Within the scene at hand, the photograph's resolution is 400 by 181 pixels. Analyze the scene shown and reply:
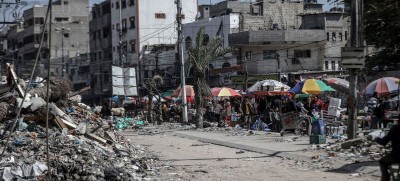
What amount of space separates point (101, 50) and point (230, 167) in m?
68.0

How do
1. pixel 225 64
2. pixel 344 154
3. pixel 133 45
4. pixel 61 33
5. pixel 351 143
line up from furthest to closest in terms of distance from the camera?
pixel 61 33 → pixel 133 45 → pixel 225 64 → pixel 351 143 → pixel 344 154

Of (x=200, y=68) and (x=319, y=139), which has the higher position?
(x=200, y=68)

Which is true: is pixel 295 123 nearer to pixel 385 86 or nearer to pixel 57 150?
pixel 385 86

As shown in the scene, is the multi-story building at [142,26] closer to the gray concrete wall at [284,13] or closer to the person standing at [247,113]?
the gray concrete wall at [284,13]

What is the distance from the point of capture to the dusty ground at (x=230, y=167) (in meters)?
13.1

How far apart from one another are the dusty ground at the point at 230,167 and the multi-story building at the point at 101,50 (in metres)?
59.1

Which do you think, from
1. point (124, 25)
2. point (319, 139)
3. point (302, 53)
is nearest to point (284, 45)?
point (302, 53)

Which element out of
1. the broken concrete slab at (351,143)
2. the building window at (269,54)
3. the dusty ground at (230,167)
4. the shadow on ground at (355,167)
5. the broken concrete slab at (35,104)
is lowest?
the dusty ground at (230,167)

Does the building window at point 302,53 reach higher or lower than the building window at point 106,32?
lower

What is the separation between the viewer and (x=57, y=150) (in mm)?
14742

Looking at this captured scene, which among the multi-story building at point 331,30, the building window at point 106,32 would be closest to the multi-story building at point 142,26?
the building window at point 106,32

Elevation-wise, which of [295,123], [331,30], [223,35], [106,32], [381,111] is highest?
[106,32]

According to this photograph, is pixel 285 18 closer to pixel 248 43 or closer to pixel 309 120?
pixel 248 43

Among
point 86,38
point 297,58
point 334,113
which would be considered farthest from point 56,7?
point 334,113
